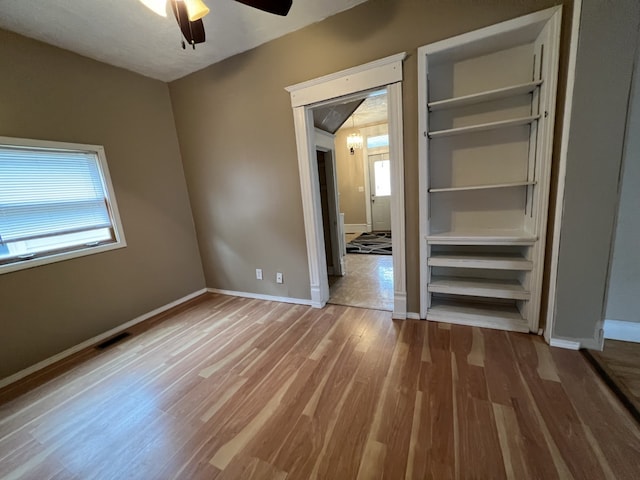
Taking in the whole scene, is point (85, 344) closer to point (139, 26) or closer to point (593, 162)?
point (139, 26)

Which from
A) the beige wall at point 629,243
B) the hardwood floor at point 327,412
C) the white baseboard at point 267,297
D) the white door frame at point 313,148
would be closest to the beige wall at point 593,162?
the beige wall at point 629,243

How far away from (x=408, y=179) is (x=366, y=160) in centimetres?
501

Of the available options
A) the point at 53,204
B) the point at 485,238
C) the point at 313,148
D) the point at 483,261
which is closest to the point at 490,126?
the point at 485,238

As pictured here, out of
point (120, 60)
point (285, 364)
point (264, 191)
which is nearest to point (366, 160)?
point (264, 191)

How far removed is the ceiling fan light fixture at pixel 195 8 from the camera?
49.6 inches

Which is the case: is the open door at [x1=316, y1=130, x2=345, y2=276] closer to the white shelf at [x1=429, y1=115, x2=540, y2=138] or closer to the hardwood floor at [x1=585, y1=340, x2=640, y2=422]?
the white shelf at [x1=429, y1=115, x2=540, y2=138]

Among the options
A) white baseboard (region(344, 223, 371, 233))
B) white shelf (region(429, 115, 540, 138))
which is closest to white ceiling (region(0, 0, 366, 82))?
white shelf (region(429, 115, 540, 138))

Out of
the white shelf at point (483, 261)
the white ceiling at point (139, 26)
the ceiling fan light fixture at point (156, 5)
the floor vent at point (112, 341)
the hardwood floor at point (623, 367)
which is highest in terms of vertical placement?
the white ceiling at point (139, 26)

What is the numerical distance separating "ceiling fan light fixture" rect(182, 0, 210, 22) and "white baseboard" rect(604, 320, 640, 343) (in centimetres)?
329

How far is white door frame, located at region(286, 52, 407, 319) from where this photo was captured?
2.03m

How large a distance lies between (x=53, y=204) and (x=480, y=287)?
12.5 ft

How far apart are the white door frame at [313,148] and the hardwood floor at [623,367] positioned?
4.16 ft

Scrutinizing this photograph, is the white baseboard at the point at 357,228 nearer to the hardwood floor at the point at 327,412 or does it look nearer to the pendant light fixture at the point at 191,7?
the hardwood floor at the point at 327,412

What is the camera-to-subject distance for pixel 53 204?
223 cm
